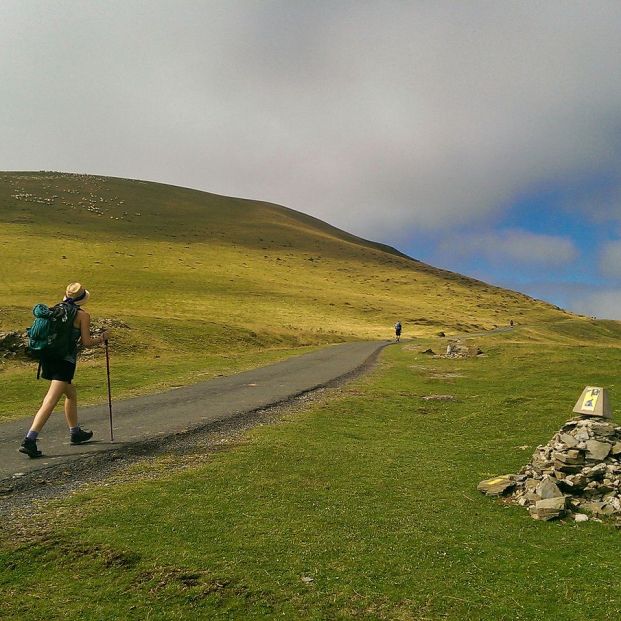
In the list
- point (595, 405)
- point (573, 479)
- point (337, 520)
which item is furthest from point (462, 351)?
point (337, 520)

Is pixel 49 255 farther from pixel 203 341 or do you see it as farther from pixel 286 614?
pixel 286 614

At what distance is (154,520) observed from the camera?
7312mm

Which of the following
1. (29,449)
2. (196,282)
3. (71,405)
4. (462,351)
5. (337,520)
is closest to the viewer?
(337,520)

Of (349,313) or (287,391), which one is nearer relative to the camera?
(287,391)

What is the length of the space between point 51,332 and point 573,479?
11.3 metres

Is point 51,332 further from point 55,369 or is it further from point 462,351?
point 462,351

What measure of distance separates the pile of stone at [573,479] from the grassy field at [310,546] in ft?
1.41

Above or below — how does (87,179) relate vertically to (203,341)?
above

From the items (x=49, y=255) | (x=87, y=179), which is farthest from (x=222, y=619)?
(x=87, y=179)

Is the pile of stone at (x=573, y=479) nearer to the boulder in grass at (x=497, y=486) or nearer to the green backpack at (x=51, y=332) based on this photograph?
the boulder in grass at (x=497, y=486)

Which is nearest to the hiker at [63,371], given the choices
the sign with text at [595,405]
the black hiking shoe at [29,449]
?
the black hiking shoe at [29,449]

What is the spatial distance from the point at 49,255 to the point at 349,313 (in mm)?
56277

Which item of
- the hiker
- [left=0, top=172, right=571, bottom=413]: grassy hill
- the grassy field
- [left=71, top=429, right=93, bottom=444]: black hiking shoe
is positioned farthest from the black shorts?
[left=0, top=172, right=571, bottom=413]: grassy hill

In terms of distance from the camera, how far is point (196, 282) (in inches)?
3310
